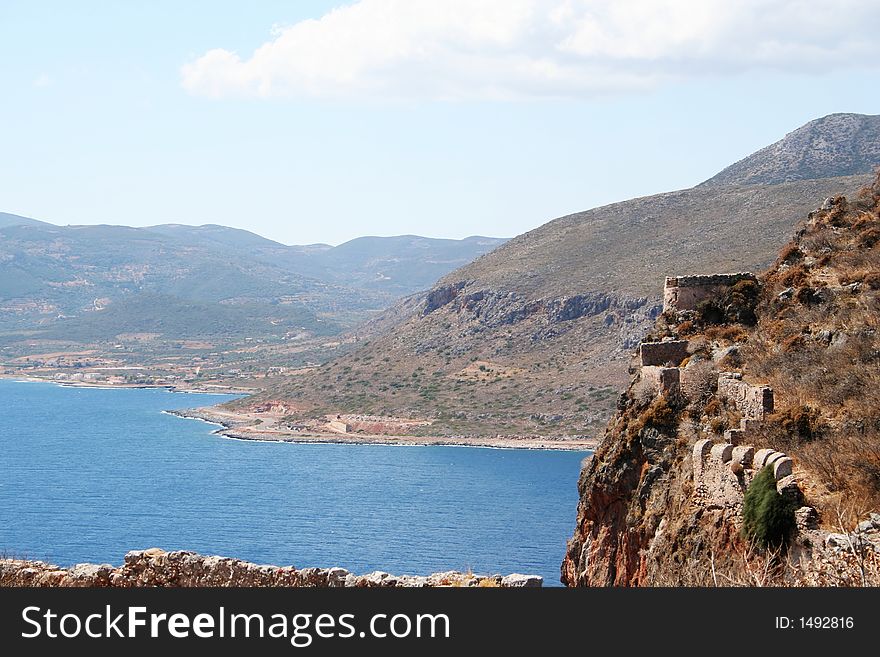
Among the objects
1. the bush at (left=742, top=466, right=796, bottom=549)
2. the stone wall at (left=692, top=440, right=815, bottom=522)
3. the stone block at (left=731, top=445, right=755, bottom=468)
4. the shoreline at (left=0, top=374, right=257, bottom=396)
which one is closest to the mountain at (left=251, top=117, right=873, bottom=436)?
the shoreline at (left=0, top=374, right=257, bottom=396)

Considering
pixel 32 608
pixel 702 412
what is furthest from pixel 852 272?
pixel 32 608

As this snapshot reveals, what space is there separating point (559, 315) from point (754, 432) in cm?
9434

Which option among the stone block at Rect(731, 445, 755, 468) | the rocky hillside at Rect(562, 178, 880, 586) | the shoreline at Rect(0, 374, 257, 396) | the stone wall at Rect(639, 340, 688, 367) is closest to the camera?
the rocky hillside at Rect(562, 178, 880, 586)

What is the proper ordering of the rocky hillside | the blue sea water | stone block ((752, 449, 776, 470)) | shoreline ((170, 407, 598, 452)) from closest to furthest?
the rocky hillside
stone block ((752, 449, 776, 470))
the blue sea water
shoreline ((170, 407, 598, 452))

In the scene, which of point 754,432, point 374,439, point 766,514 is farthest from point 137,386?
point 766,514

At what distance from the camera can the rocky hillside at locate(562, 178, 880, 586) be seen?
1439 cm

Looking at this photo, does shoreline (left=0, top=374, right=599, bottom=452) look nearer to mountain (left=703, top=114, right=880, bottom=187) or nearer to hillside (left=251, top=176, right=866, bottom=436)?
hillside (left=251, top=176, right=866, bottom=436)

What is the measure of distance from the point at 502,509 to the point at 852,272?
2052 inches

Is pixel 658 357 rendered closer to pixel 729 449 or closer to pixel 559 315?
pixel 729 449

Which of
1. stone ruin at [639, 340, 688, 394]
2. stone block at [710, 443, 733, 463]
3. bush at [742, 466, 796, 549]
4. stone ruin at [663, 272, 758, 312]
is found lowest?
bush at [742, 466, 796, 549]

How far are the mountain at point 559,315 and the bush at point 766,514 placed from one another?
7126 centimetres

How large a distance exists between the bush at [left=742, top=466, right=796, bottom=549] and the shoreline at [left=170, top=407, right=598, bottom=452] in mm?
76164

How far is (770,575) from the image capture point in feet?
44.3

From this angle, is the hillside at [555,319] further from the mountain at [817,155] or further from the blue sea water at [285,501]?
the mountain at [817,155]
